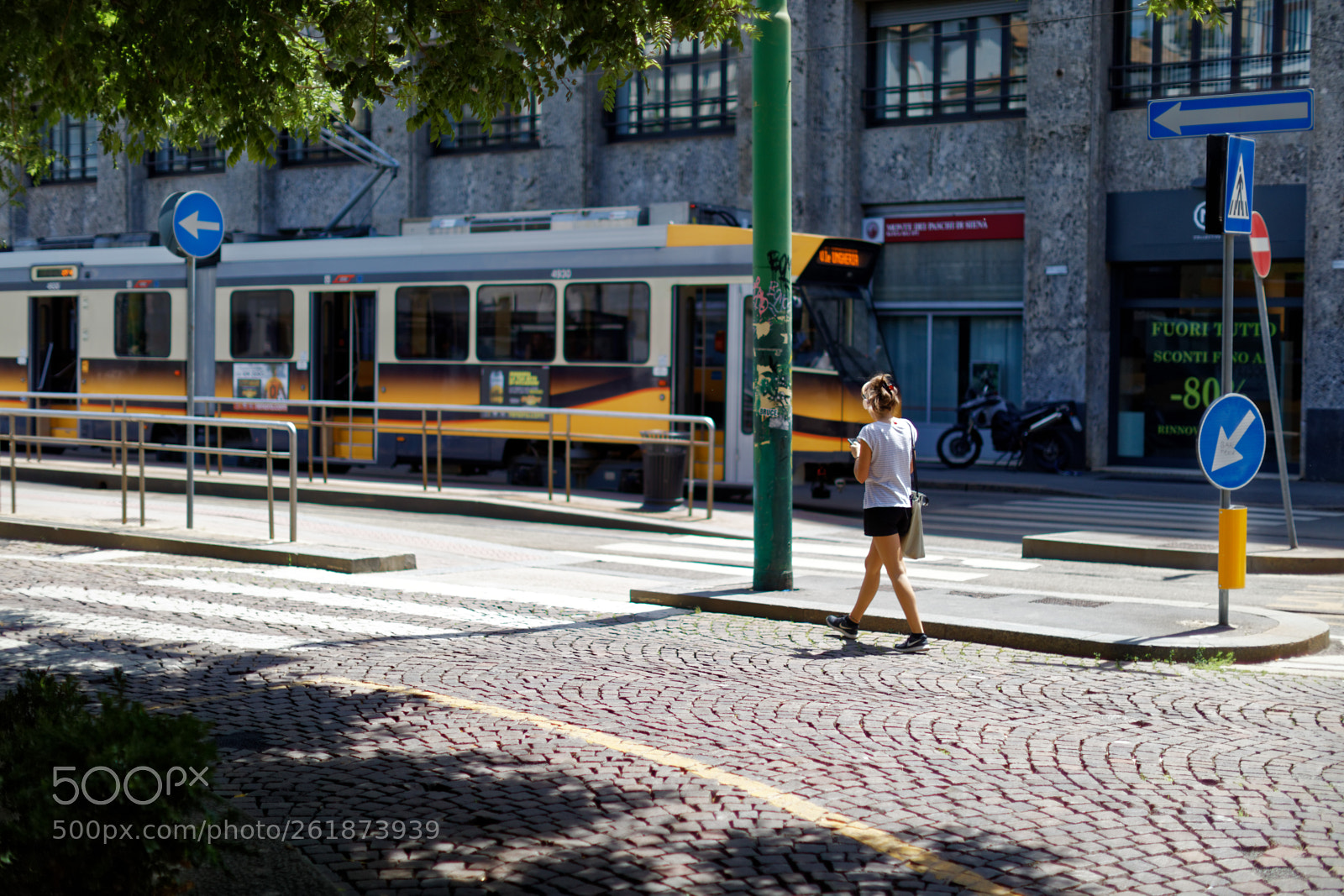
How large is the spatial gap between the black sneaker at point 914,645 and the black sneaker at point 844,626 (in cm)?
32

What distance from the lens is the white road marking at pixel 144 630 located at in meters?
7.92

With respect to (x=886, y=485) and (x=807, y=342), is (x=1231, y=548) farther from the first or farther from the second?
(x=807, y=342)

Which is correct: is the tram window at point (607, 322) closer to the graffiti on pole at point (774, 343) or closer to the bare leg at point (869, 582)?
the graffiti on pole at point (774, 343)

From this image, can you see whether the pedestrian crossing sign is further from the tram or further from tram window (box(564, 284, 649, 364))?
tram window (box(564, 284, 649, 364))

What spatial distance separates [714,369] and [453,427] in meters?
3.89

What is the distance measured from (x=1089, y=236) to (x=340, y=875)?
69.7ft

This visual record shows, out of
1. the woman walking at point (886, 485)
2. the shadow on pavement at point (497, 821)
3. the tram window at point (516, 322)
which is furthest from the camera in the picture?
the tram window at point (516, 322)

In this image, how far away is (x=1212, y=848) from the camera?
177 inches

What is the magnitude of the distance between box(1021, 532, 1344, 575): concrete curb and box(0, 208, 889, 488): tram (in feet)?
14.3

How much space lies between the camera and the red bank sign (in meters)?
24.9

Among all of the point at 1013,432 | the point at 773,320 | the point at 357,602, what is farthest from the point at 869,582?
the point at 1013,432

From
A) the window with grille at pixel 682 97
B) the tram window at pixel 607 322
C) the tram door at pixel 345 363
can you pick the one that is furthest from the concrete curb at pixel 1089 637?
the window with grille at pixel 682 97

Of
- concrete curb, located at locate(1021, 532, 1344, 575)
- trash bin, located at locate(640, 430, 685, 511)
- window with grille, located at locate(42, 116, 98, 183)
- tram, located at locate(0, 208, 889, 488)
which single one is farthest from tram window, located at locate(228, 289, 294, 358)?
window with grille, located at locate(42, 116, 98, 183)

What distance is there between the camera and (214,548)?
11570mm
